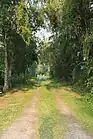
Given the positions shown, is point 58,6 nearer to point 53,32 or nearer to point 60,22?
point 60,22

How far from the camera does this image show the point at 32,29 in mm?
39281

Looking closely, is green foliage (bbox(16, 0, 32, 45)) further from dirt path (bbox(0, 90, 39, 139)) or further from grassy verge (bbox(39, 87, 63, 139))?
dirt path (bbox(0, 90, 39, 139))

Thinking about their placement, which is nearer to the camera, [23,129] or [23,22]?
[23,129]

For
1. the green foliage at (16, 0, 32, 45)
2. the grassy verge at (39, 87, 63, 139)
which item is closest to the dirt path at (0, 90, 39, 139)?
the grassy verge at (39, 87, 63, 139)

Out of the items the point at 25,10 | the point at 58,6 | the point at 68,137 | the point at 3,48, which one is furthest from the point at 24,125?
the point at 3,48

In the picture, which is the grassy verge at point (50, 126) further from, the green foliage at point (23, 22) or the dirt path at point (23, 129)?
the green foliage at point (23, 22)

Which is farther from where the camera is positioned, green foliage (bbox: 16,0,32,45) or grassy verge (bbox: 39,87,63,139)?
green foliage (bbox: 16,0,32,45)

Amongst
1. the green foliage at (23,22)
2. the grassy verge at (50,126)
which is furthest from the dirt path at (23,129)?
the green foliage at (23,22)

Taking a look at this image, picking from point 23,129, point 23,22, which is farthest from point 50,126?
point 23,22

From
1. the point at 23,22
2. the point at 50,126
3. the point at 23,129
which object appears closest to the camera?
the point at 23,129

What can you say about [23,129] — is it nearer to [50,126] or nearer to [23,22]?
[50,126]

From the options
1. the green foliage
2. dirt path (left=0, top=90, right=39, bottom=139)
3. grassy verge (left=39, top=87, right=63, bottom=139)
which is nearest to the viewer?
dirt path (left=0, top=90, right=39, bottom=139)

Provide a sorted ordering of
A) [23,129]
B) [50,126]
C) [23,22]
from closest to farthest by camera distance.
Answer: [23,129], [50,126], [23,22]

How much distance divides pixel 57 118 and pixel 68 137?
5.29m
